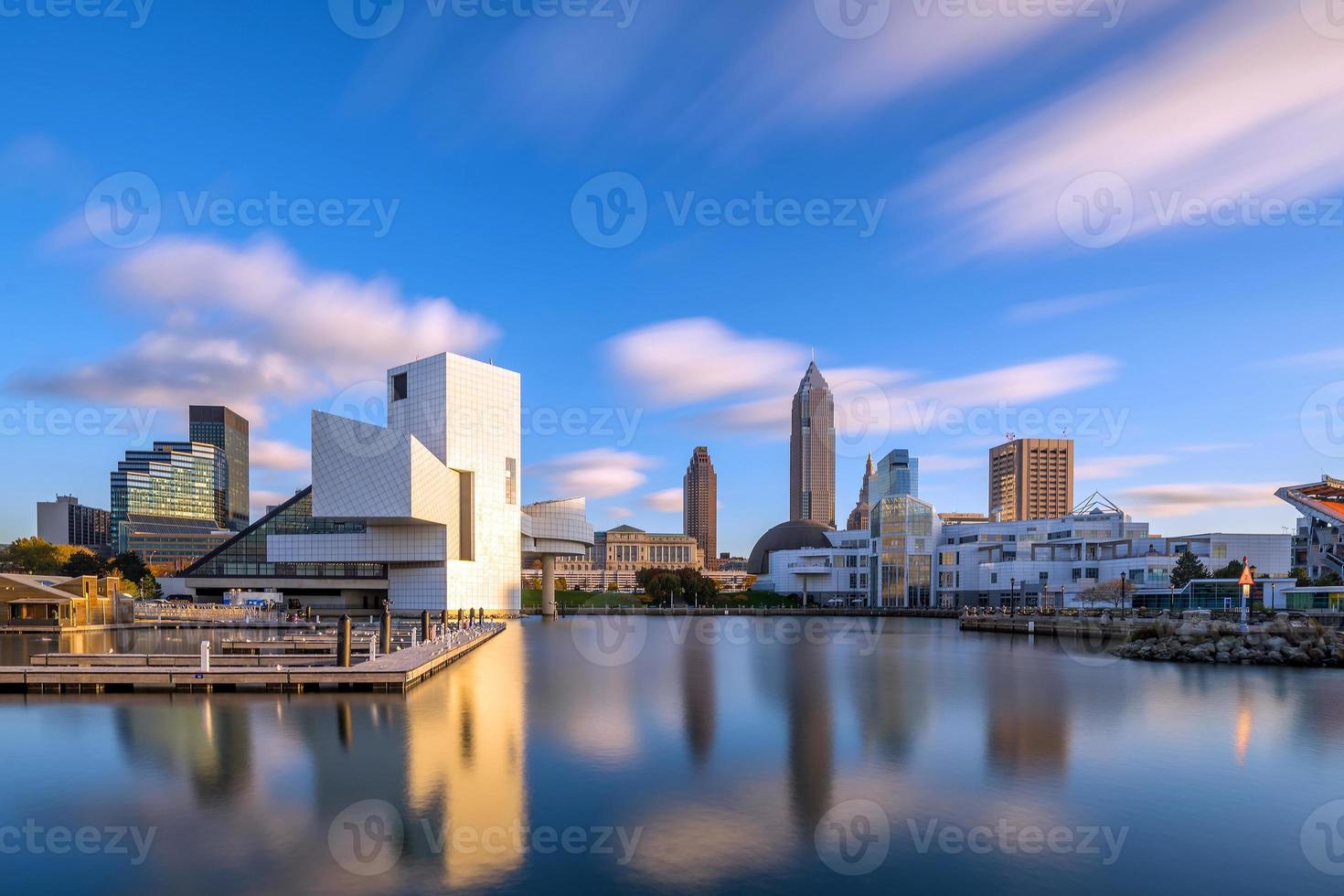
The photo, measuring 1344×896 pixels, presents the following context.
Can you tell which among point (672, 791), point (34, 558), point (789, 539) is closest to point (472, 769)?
point (672, 791)

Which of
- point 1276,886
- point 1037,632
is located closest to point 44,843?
point 1276,886

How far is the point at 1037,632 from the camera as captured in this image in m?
63.7

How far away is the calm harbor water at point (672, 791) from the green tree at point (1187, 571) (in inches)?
2341

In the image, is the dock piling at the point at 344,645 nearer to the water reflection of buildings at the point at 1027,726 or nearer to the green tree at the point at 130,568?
the water reflection of buildings at the point at 1027,726

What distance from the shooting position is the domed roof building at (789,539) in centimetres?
15625

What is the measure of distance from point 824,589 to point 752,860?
114987mm

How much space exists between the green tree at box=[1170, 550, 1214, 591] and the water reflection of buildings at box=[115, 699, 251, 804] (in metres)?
83.7

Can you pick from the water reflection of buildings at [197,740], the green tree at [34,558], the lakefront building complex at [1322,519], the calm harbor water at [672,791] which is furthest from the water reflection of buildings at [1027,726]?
the green tree at [34,558]

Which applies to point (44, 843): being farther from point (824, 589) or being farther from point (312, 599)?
point (824, 589)

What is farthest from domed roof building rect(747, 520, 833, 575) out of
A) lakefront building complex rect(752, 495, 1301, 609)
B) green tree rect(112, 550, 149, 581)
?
green tree rect(112, 550, 149, 581)

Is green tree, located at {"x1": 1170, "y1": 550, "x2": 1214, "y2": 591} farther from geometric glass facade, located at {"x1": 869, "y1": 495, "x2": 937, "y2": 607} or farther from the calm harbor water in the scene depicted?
the calm harbor water

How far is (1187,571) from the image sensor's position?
80000mm

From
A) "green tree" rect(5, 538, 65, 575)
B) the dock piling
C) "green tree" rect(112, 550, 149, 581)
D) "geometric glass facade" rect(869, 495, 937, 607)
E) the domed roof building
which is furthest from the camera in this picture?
the domed roof building

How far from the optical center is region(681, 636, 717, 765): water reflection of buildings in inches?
739
